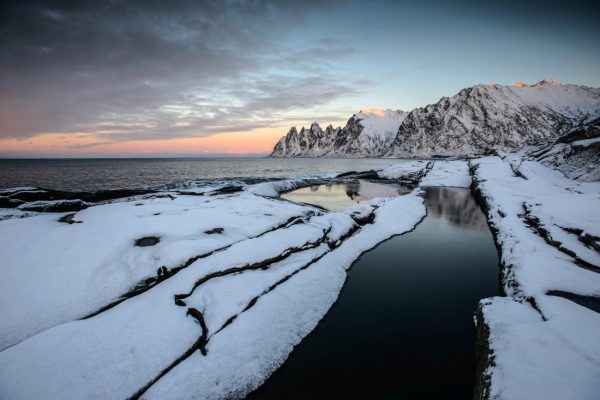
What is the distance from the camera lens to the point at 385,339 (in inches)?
346

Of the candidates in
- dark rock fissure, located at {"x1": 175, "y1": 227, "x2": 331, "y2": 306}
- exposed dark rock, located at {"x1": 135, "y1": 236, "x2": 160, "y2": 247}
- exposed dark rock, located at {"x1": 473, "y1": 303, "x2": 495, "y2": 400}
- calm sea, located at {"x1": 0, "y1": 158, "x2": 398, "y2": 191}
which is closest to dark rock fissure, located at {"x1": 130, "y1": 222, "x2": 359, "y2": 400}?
dark rock fissure, located at {"x1": 175, "y1": 227, "x2": 331, "y2": 306}

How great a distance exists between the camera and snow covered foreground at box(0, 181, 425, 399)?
6566 mm

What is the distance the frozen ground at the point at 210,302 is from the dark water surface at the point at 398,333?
681 mm

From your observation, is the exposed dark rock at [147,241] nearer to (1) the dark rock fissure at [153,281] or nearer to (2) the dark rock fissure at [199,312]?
(1) the dark rock fissure at [153,281]

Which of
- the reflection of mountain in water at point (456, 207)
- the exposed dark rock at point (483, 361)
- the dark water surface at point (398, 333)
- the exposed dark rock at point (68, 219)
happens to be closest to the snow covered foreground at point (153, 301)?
the exposed dark rock at point (68, 219)

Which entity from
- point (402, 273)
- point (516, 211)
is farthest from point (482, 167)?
point (402, 273)

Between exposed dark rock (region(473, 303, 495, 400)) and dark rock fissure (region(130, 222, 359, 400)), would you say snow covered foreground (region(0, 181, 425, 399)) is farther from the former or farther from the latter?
exposed dark rock (region(473, 303, 495, 400))

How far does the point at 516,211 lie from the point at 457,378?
675 inches

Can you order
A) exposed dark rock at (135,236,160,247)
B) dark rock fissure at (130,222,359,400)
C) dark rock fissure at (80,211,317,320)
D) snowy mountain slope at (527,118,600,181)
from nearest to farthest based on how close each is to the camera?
1. dark rock fissure at (130,222,359,400)
2. dark rock fissure at (80,211,317,320)
3. exposed dark rock at (135,236,160,247)
4. snowy mountain slope at (527,118,600,181)

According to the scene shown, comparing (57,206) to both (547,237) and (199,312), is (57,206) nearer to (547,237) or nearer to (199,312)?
(199,312)

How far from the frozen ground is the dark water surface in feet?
2.24

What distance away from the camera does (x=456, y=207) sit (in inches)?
1171

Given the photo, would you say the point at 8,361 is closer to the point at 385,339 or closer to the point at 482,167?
the point at 385,339

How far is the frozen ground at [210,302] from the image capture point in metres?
6.18
